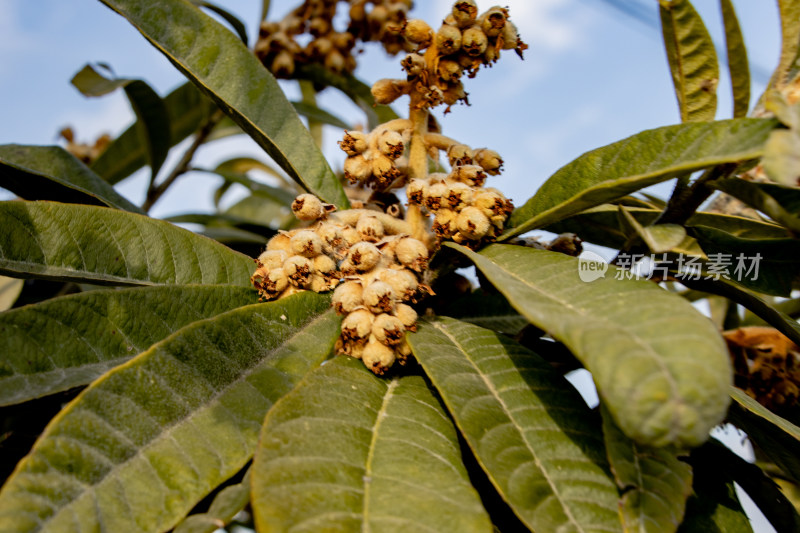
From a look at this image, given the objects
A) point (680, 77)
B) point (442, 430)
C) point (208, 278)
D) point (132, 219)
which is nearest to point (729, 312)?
point (680, 77)

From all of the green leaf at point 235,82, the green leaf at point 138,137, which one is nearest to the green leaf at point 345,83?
the green leaf at point 138,137

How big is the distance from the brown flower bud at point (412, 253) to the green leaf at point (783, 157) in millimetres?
585

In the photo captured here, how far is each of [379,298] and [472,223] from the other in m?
0.22

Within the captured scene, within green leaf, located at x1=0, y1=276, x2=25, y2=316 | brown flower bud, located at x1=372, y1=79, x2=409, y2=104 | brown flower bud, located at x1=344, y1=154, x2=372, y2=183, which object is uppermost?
brown flower bud, located at x1=372, y1=79, x2=409, y2=104

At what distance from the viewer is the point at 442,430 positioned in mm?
1023

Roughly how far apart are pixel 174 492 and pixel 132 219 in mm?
575

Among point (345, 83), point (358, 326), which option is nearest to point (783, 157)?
point (358, 326)

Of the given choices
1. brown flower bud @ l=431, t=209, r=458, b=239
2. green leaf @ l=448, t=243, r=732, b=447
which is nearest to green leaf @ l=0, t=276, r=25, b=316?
brown flower bud @ l=431, t=209, r=458, b=239

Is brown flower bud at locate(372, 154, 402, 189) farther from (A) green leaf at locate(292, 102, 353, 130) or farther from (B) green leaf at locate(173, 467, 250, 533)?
(A) green leaf at locate(292, 102, 353, 130)

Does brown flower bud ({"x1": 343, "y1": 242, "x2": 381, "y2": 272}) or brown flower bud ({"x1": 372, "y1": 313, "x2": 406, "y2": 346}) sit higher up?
brown flower bud ({"x1": 343, "y1": 242, "x2": 381, "y2": 272})

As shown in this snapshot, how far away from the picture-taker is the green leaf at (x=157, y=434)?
825 millimetres

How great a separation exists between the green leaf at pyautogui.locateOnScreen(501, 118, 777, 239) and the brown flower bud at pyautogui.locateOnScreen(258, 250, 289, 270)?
0.41 m

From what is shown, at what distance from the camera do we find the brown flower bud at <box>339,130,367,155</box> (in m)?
1.35

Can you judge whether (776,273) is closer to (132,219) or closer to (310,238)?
(310,238)
